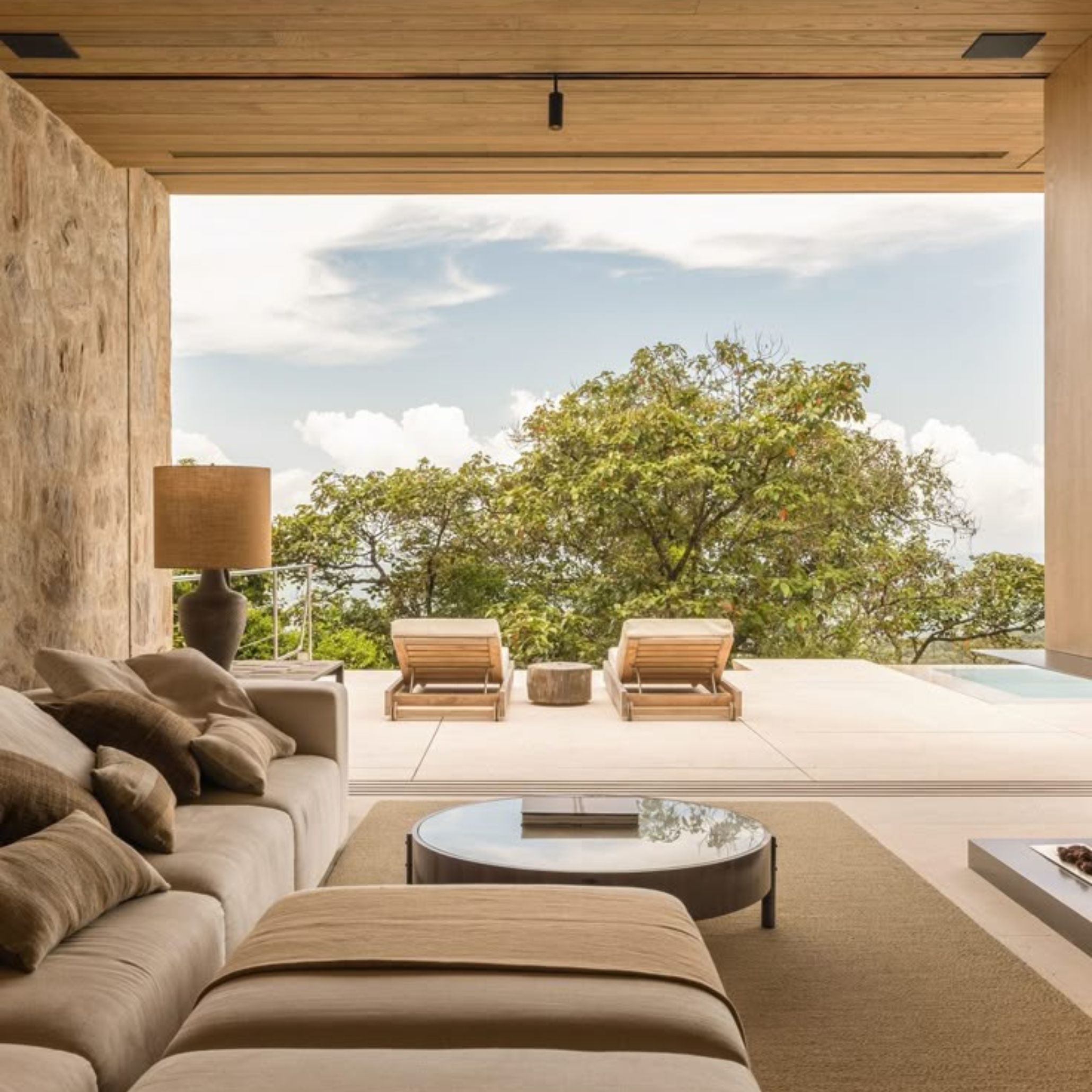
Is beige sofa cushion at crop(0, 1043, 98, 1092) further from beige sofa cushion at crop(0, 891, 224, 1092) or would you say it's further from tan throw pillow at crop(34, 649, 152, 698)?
tan throw pillow at crop(34, 649, 152, 698)

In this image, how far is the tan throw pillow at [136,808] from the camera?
8.52ft

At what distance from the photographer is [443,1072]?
1462 mm

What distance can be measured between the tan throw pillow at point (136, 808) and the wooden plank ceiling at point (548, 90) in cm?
274

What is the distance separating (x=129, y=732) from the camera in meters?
3.02

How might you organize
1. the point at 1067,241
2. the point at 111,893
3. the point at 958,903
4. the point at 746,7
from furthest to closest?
1. the point at 1067,241
2. the point at 746,7
3. the point at 958,903
4. the point at 111,893

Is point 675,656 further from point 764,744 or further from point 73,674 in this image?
point 73,674

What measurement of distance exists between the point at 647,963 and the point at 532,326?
14315mm

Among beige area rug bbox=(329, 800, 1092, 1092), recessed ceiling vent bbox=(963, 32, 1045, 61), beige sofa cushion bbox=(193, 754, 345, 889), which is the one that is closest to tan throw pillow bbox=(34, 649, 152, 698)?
beige sofa cushion bbox=(193, 754, 345, 889)

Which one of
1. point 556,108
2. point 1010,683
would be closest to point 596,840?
point 556,108

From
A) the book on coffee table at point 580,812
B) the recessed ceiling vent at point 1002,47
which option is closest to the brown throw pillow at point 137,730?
the book on coffee table at point 580,812

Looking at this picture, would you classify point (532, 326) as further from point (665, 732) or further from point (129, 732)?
point (129, 732)

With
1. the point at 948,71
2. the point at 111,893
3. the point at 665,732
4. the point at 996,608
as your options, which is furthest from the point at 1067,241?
the point at 996,608

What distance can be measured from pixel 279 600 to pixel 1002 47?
926cm

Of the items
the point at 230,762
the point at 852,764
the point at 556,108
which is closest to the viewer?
the point at 230,762
